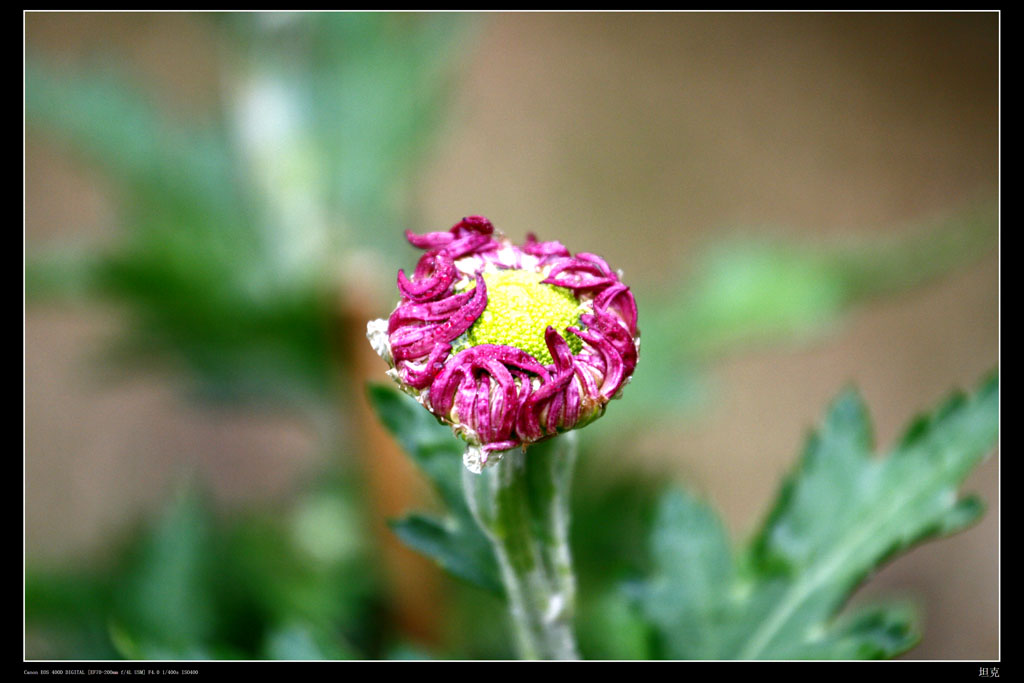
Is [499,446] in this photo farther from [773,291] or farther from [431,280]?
[773,291]

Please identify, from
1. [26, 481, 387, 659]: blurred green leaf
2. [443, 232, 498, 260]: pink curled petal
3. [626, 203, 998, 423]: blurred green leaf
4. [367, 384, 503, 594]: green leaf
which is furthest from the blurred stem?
[626, 203, 998, 423]: blurred green leaf

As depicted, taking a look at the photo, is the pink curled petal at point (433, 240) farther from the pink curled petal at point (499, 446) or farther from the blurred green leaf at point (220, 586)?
the blurred green leaf at point (220, 586)

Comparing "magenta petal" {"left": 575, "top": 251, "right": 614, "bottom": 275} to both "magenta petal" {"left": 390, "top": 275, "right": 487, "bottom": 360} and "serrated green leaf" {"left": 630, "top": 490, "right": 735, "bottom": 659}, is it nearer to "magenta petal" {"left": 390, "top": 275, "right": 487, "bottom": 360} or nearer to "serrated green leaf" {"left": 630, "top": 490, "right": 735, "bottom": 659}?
"magenta petal" {"left": 390, "top": 275, "right": 487, "bottom": 360}

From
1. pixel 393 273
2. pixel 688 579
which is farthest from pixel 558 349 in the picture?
pixel 393 273

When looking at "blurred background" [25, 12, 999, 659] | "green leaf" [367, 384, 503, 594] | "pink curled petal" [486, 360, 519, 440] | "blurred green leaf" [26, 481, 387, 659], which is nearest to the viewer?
"pink curled petal" [486, 360, 519, 440]

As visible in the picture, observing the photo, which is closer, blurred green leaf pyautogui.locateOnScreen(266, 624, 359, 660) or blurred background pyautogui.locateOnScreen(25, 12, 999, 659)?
blurred green leaf pyautogui.locateOnScreen(266, 624, 359, 660)

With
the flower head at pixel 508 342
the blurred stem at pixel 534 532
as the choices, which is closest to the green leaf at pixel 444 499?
the blurred stem at pixel 534 532
